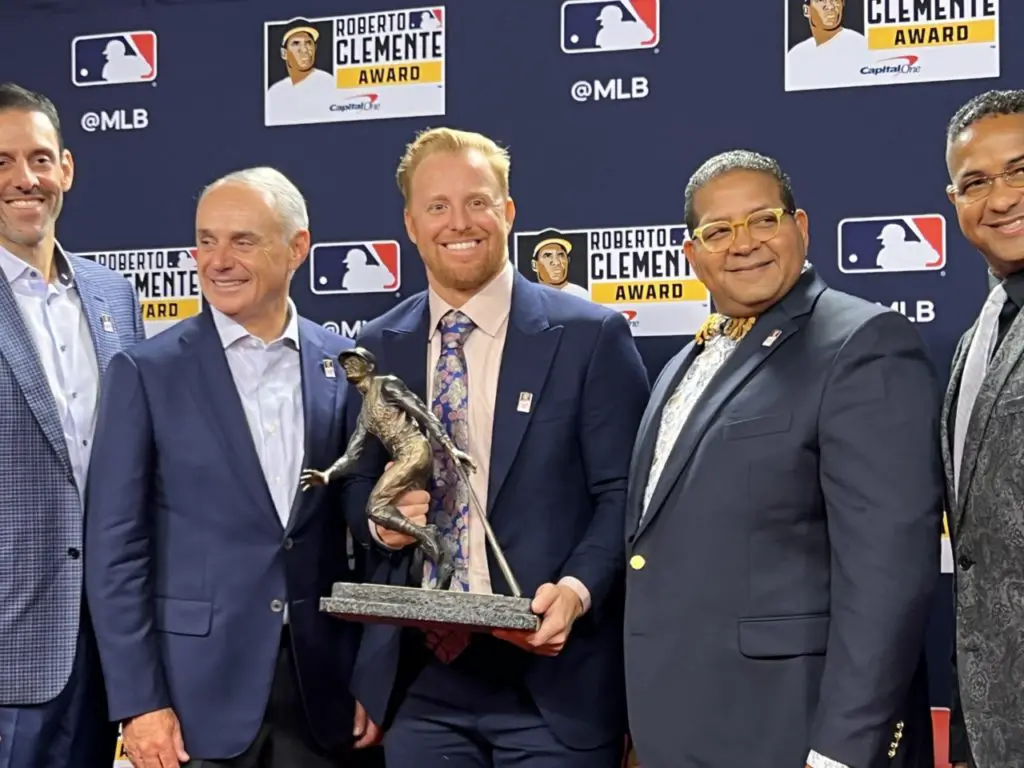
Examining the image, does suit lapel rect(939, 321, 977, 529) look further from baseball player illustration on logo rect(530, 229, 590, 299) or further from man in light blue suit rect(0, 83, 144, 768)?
man in light blue suit rect(0, 83, 144, 768)

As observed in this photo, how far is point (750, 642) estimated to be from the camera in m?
2.00

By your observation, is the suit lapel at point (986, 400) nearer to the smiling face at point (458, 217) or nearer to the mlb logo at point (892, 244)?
the smiling face at point (458, 217)

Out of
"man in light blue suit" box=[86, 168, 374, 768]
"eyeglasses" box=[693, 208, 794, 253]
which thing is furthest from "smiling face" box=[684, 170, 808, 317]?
"man in light blue suit" box=[86, 168, 374, 768]

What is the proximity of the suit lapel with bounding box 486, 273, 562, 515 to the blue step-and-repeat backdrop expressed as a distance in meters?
0.85

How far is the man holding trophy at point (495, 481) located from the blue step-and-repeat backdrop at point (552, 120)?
2.78ft

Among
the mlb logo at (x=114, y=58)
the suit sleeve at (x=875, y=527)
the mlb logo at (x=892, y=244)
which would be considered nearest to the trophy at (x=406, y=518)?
the suit sleeve at (x=875, y=527)

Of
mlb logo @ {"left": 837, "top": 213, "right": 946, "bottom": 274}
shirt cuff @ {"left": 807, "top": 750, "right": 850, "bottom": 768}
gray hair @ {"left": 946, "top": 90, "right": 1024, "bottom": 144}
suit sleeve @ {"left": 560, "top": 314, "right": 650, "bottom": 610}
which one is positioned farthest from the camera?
mlb logo @ {"left": 837, "top": 213, "right": 946, "bottom": 274}

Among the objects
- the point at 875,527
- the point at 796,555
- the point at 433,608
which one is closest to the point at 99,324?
the point at 433,608

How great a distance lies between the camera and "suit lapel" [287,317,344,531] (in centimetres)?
250

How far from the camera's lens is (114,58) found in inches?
146

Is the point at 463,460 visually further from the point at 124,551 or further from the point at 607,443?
the point at 124,551

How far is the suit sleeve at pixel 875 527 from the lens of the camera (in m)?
1.88

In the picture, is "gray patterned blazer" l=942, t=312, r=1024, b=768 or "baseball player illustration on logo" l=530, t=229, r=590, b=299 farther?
"baseball player illustration on logo" l=530, t=229, r=590, b=299

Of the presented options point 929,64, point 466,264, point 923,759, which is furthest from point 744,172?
point 929,64
